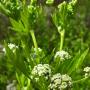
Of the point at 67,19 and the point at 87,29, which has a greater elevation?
the point at 87,29

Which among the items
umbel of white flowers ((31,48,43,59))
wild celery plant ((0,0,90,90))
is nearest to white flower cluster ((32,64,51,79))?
wild celery plant ((0,0,90,90))

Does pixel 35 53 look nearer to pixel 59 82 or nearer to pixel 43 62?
pixel 43 62

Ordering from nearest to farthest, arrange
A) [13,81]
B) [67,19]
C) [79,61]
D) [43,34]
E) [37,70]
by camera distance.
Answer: [37,70]
[79,61]
[67,19]
[13,81]
[43,34]

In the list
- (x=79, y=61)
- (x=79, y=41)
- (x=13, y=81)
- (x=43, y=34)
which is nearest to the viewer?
(x=79, y=61)

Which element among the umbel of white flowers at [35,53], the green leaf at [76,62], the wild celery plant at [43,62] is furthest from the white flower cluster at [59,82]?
the umbel of white flowers at [35,53]

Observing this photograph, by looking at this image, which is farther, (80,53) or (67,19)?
(67,19)

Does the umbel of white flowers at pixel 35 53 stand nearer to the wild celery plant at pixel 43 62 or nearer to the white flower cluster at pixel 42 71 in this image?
the wild celery plant at pixel 43 62

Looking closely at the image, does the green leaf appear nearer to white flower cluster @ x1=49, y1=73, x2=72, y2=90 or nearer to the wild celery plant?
the wild celery plant

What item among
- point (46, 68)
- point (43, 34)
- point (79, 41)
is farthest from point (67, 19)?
point (43, 34)

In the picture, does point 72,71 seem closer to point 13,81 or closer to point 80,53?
point 80,53
